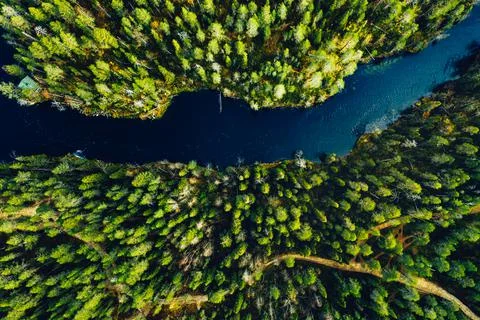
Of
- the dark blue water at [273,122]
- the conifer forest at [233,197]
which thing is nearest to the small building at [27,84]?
the conifer forest at [233,197]

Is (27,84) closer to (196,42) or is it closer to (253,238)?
(196,42)

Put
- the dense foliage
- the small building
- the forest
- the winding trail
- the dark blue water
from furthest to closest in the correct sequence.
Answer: the dark blue water, the small building, the dense foliage, the winding trail, the forest

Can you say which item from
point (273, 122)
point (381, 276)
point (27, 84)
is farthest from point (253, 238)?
point (27, 84)

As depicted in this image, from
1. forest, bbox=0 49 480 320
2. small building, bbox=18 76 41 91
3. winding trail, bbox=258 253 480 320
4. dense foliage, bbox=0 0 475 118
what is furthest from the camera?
small building, bbox=18 76 41 91

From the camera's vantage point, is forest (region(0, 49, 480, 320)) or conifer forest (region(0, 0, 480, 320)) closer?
forest (region(0, 49, 480, 320))

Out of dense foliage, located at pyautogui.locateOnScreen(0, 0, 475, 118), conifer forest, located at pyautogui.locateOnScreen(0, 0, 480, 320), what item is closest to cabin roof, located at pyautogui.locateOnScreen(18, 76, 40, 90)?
conifer forest, located at pyautogui.locateOnScreen(0, 0, 480, 320)

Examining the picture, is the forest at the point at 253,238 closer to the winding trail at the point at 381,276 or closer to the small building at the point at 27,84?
the winding trail at the point at 381,276

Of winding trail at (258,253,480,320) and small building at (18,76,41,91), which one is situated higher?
small building at (18,76,41,91)

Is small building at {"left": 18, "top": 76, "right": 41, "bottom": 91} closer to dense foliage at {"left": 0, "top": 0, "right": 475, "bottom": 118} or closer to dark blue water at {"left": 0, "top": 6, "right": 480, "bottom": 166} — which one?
dense foliage at {"left": 0, "top": 0, "right": 475, "bottom": 118}
